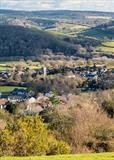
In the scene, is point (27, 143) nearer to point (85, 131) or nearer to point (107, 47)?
point (85, 131)

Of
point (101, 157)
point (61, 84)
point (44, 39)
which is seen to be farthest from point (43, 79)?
point (44, 39)

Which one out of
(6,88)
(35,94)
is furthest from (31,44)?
(35,94)

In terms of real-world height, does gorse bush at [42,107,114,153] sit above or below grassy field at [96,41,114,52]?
above

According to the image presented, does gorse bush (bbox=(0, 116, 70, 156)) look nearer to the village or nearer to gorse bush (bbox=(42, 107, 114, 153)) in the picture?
gorse bush (bbox=(42, 107, 114, 153))

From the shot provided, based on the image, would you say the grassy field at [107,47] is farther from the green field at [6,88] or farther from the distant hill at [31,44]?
the green field at [6,88]

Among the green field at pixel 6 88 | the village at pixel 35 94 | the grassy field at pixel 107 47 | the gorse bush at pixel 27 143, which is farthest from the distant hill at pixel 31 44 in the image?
the gorse bush at pixel 27 143

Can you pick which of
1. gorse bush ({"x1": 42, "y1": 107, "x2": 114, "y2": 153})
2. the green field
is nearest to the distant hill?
the green field

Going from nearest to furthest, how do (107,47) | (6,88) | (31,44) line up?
(6,88) < (107,47) < (31,44)

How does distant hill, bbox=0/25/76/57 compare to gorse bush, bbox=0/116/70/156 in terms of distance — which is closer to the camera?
gorse bush, bbox=0/116/70/156

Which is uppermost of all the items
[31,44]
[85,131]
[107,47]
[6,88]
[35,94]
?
[85,131]
